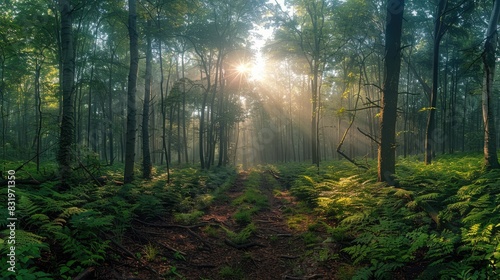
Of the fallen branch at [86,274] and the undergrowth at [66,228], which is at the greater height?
the undergrowth at [66,228]

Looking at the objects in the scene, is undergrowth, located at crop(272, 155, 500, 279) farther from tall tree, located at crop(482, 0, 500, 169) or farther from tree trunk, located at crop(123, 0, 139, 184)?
tree trunk, located at crop(123, 0, 139, 184)

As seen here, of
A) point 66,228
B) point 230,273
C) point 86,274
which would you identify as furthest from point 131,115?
point 230,273

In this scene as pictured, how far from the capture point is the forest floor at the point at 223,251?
4.91 meters

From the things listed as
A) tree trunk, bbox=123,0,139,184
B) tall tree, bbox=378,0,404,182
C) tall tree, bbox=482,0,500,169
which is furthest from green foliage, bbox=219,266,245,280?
tall tree, bbox=482,0,500,169

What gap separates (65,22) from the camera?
8.27 m

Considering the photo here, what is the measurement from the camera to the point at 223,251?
243 inches

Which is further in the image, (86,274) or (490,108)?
(490,108)

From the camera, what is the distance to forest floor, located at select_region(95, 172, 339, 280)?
4.91m

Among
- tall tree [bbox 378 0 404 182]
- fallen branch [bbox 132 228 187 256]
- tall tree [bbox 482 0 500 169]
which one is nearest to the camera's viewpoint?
fallen branch [bbox 132 228 187 256]

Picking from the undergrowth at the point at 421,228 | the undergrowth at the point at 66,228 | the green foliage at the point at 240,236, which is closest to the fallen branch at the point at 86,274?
the undergrowth at the point at 66,228

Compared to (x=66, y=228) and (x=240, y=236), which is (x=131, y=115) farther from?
(x=240, y=236)

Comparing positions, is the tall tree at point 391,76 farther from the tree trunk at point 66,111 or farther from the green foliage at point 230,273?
the tree trunk at point 66,111

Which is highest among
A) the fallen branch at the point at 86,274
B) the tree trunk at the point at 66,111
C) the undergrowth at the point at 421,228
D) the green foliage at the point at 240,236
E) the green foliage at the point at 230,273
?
the tree trunk at the point at 66,111

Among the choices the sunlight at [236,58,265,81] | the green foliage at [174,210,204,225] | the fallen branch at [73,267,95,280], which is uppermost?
the sunlight at [236,58,265,81]
